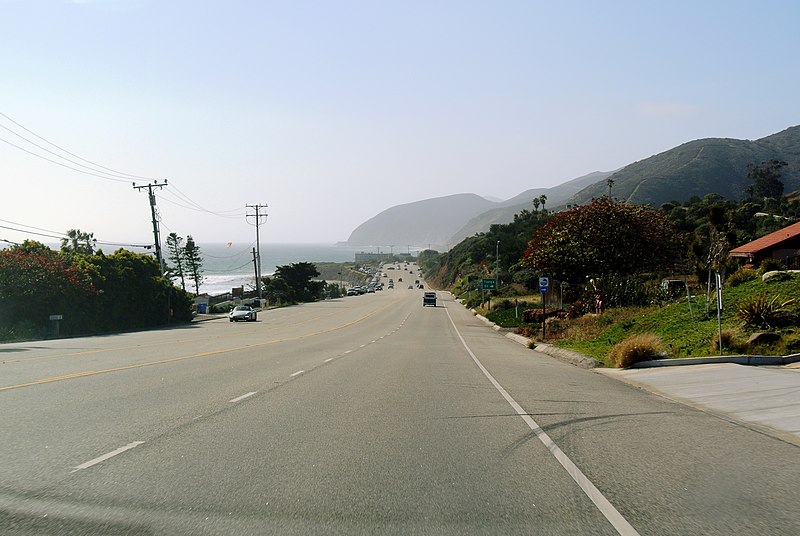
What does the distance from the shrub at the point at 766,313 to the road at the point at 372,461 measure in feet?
25.0

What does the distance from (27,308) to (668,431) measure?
35.0 metres

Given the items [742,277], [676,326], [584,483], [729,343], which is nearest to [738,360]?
[729,343]

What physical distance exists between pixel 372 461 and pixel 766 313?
53.4 feet

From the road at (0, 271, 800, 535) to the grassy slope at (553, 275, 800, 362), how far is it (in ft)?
22.8

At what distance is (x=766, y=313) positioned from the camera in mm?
19938

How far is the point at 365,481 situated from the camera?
6.80m

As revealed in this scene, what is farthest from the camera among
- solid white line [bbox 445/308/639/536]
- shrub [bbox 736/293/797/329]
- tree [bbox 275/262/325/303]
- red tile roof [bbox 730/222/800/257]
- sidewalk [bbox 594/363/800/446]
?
tree [bbox 275/262/325/303]

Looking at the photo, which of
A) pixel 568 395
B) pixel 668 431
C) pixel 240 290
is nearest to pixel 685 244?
pixel 568 395

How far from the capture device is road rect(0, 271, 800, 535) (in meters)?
5.74

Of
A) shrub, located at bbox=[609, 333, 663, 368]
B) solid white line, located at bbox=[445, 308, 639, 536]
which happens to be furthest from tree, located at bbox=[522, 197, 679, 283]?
solid white line, located at bbox=[445, 308, 639, 536]

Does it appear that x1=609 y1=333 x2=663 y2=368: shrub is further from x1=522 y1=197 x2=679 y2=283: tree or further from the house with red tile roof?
the house with red tile roof

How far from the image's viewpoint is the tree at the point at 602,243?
43531 millimetres

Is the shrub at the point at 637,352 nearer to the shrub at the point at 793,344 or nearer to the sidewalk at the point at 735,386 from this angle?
the sidewalk at the point at 735,386

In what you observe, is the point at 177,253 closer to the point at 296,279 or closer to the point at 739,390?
the point at 296,279
